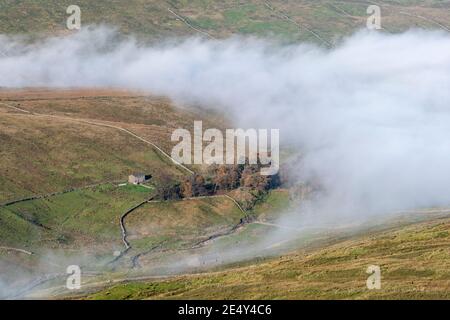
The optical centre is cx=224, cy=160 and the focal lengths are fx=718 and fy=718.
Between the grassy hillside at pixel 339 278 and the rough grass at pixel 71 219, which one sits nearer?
the grassy hillside at pixel 339 278

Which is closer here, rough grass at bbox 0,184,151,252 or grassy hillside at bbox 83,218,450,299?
grassy hillside at bbox 83,218,450,299

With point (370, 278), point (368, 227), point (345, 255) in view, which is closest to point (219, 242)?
point (368, 227)

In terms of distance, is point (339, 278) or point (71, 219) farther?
point (71, 219)

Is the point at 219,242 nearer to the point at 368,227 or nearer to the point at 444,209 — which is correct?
the point at 368,227

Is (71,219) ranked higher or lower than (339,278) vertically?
lower
